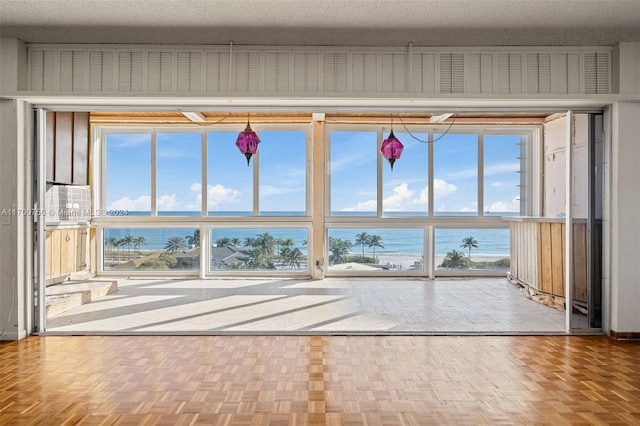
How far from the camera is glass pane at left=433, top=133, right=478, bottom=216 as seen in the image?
28.4 feet

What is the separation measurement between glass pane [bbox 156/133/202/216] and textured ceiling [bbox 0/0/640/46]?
415 centimetres

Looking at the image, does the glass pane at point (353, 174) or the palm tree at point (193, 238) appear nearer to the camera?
the palm tree at point (193, 238)

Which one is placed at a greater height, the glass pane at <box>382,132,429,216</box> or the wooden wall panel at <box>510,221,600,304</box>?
the glass pane at <box>382,132,429,216</box>

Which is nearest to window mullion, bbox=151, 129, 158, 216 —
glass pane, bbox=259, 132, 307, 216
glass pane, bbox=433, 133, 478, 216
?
glass pane, bbox=259, 132, 307, 216

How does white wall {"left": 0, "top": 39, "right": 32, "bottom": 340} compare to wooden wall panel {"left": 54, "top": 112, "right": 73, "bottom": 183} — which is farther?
wooden wall panel {"left": 54, "top": 112, "right": 73, "bottom": 183}

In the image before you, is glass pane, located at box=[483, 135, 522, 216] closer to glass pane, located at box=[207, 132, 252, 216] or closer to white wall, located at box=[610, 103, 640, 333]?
white wall, located at box=[610, 103, 640, 333]

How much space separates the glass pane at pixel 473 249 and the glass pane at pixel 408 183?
2.26 feet

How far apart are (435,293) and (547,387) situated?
11.7 feet

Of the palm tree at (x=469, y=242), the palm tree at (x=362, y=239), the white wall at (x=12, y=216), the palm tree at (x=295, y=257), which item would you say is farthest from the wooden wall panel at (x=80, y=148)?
the palm tree at (x=469, y=242)

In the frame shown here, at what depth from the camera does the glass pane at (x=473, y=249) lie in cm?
854

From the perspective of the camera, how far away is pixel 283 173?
8594mm

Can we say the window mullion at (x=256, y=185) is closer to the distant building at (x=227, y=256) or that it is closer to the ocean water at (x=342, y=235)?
the ocean water at (x=342, y=235)

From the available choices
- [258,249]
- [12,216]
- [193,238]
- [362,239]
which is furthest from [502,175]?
[12,216]

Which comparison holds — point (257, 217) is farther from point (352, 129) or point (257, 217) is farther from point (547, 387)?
point (547, 387)
